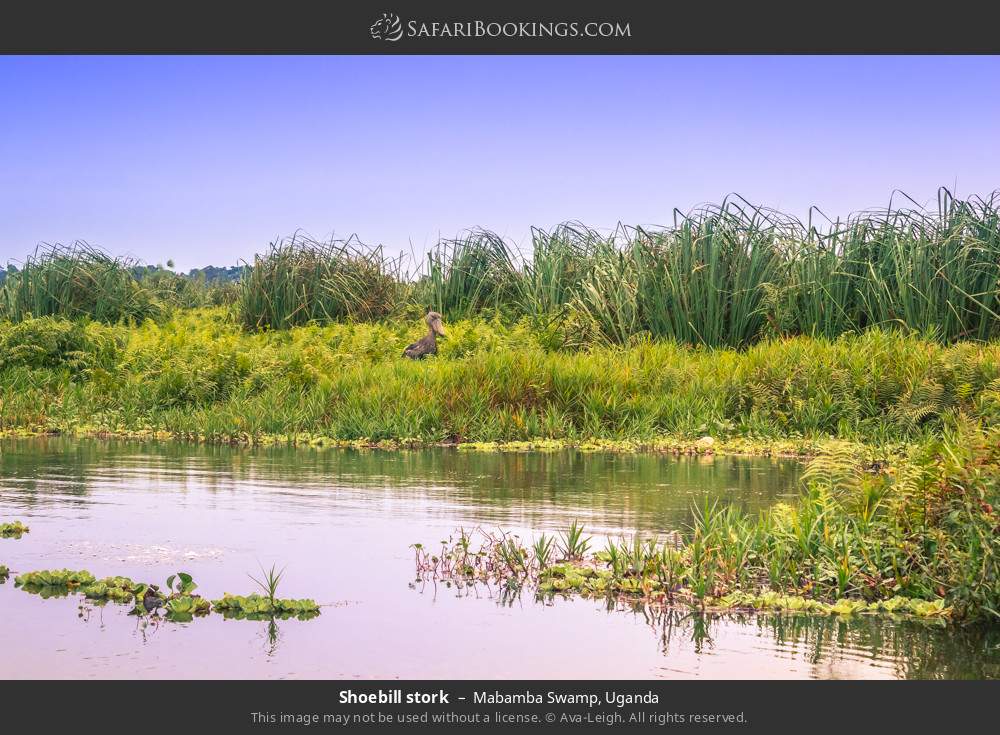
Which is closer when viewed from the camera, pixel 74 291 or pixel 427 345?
pixel 427 345

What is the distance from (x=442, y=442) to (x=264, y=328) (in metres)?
13.2

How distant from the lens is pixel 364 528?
1090cm

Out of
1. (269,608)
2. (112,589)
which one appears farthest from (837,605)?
(112,589)

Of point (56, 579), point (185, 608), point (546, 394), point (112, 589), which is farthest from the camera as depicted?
point (546, 394)

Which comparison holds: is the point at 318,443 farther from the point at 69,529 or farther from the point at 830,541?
the point at 830,541

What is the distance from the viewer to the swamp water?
701cm

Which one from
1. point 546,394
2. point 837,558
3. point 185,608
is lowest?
point 185,608

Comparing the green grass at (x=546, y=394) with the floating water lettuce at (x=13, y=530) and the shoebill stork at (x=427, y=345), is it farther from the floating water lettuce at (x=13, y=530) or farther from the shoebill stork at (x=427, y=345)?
Result: the floating water lettuce at (x=13, y=530)

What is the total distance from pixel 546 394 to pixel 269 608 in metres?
11.1

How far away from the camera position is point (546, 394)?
1878 centimetres

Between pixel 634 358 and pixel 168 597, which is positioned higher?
pixel 634 358

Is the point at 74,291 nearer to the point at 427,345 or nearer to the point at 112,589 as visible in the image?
the point at 427,345

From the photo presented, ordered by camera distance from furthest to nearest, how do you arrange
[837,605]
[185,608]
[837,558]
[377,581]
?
[377,581] < [837,558] < [837,605] < [185,608]
